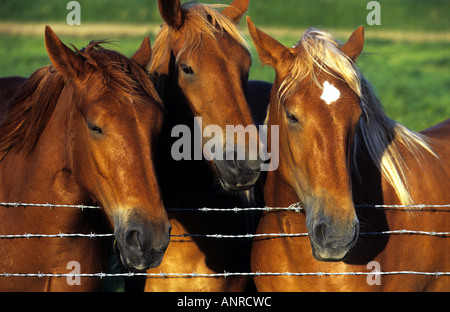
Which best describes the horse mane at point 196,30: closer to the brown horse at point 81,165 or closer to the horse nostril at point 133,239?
the brown horse at point 81,165

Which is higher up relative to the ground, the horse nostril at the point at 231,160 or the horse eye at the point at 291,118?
the horse eye at the point at 291,118

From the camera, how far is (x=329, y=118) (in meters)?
3.11

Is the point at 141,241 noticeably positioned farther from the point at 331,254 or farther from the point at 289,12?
the point at 289,12

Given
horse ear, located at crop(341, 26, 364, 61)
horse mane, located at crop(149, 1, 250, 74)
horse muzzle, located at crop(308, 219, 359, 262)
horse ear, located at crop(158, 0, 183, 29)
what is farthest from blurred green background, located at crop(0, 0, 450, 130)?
horse muzzle, located at crop(308, 219, 359, 262)

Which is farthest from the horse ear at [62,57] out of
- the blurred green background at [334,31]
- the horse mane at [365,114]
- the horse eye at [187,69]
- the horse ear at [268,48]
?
the blurred green background at [334,31]

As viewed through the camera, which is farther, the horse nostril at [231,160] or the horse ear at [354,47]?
the horse ear at [354,47]

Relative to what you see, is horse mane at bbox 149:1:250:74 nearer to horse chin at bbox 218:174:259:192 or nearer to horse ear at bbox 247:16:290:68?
horse ear at bbox 247:16:290:68

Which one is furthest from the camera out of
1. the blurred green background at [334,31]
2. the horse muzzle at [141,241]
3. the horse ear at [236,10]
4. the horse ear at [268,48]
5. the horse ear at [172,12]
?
the blurred green background at [334,31]

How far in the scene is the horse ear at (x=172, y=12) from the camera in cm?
379

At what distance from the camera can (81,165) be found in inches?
123

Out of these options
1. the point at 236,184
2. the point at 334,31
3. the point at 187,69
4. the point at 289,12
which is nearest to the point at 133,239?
the point at 236,184

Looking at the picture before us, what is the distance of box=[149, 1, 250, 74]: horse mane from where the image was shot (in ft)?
12.2

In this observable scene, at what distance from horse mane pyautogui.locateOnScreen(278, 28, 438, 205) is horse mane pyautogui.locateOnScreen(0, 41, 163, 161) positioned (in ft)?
2.95
